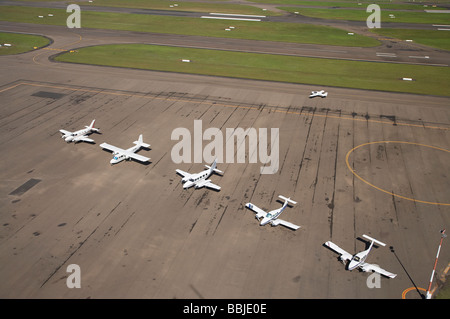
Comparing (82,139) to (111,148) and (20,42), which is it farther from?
(20,42)

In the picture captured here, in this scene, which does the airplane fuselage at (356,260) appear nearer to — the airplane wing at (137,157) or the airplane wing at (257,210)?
the airplane wing at (257,210)

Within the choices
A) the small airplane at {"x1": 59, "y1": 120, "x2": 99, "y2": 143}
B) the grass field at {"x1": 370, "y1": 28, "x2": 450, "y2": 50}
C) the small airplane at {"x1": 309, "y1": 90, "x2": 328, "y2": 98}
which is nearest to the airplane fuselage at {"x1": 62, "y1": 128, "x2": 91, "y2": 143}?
the small airplane at {"x1": 59, "y1": 120, "x2": 99, "y2": 143}

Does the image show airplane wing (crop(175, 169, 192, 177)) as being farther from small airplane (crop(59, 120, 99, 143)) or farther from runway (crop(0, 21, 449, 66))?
runway (crop(0, 21, 449, 66))

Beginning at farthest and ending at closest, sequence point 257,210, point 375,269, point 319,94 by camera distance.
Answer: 1. point 319,94
2. point 257,210
3. point 375,269

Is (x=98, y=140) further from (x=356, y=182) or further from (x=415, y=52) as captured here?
(x=415, y=52)

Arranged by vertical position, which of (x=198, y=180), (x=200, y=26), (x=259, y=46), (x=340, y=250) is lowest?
(x=340, y=250)

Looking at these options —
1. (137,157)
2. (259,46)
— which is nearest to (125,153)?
(137,157)
